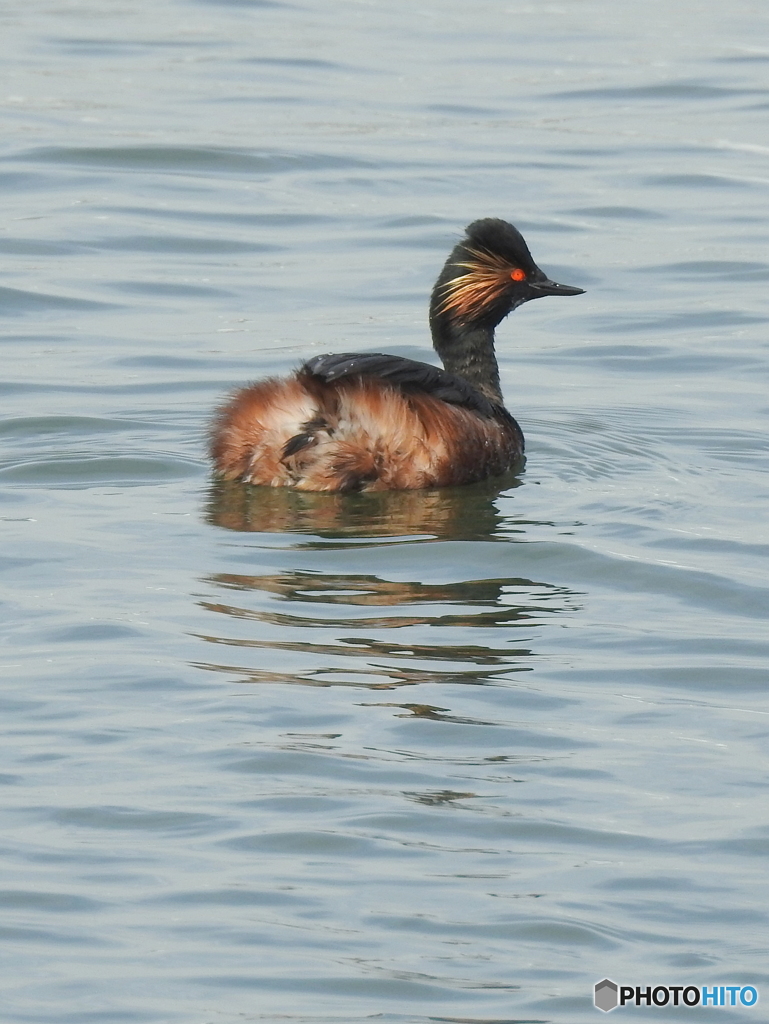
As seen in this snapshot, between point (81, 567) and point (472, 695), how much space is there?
1880mm

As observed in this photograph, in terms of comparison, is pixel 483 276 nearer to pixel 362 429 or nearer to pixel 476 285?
pixel 476 285

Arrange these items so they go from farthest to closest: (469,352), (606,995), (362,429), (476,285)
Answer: (469,352)
(476,285)
(362,429)
(606,995)

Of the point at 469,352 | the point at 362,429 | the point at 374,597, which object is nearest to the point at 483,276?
the point at 469,352

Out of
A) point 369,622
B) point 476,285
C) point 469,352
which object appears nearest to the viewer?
point 369,622

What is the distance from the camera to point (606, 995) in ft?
14.9

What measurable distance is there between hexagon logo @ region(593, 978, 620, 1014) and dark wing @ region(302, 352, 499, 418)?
4.08m

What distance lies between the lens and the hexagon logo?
4.52 metres

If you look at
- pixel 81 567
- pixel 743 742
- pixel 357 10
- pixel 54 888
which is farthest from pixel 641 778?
pixel 357 10

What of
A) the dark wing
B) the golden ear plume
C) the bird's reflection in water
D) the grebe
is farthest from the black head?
the bird's reflection in water

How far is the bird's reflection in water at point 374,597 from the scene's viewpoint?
21.1 feet

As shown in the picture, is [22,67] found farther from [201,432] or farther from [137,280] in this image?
[201,432]

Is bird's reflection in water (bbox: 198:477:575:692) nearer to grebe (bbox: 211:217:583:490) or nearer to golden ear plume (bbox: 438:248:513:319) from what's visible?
grebe (bbox: 211:217:583:490)

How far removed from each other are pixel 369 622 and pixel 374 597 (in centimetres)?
34

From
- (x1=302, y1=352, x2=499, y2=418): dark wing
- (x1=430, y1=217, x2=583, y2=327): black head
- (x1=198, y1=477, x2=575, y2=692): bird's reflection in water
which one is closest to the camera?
(x1=198, y1=477, x2=575, y2=692): bird's reflection in water
